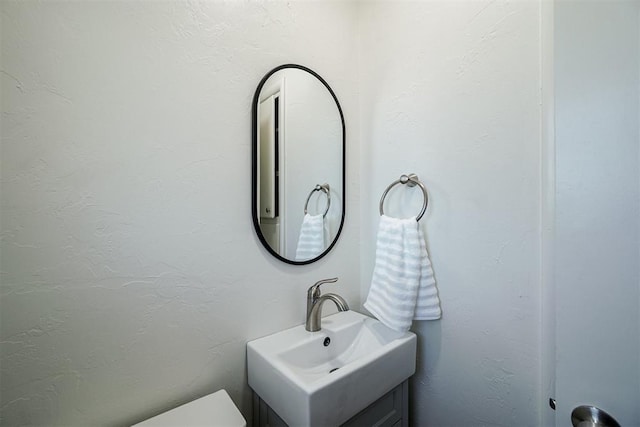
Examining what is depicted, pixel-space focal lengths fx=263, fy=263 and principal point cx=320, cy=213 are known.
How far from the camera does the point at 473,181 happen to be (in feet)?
2.87

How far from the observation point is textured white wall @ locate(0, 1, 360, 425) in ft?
2.00

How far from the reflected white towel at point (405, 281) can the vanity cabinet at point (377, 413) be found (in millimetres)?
229

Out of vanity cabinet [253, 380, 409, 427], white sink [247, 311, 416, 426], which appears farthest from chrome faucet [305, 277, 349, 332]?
vanity cabinet [253, 380, 409, 427]

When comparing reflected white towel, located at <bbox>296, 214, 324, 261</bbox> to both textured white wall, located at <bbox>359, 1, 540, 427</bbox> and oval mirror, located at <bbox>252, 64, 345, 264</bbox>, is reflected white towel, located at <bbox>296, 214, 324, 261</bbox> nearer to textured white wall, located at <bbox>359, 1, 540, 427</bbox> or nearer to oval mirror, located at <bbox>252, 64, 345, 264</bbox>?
oval mirror, located at <bbox>252, 64, 345, 264</bbox>

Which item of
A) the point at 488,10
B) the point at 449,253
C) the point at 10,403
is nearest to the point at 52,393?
the point at 10,403

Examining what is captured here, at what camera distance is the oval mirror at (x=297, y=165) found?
0.95m

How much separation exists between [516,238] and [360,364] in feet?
1.95

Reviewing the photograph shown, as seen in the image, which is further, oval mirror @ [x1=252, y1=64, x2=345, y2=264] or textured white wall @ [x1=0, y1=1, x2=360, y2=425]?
oval mirror @ [x1=252, y1=64, x2=345, y2=264]

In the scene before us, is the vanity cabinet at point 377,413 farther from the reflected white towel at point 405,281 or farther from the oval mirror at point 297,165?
the oval mirror at point 297,165

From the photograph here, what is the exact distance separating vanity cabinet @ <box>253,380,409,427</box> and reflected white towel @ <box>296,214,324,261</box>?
0.51 metres

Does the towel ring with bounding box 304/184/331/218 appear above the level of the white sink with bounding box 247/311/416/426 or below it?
above

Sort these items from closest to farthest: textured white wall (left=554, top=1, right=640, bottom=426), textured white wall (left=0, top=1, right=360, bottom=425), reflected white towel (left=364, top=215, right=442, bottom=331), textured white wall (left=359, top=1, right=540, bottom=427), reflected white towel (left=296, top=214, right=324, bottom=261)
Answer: textured white wall (left=554, top=1, right=640, bottom=426), textured white wall (left=0, top=1, right=360, bottom=425), textured white wall (left=359, top=1, right=540, bottom=427), reflected white towel (left=364, top=215, right=442, bottom=331), reflected white towel (left=296, top=214, right=324, bottom=261)

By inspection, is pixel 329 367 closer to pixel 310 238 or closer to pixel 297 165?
pixel 310 238

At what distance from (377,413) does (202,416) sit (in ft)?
1.74
